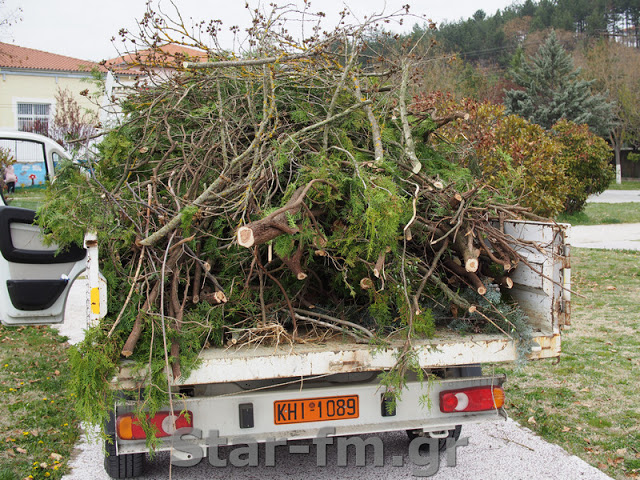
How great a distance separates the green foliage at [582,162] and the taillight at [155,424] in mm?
16866

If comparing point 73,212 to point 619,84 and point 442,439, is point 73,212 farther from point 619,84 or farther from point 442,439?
point 619,84

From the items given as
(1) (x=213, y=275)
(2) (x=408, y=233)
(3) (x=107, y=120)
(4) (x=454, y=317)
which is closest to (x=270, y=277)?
(1) (x=213, y=275)

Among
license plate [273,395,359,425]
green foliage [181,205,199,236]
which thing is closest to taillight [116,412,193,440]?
license plate [273,395,359,425]

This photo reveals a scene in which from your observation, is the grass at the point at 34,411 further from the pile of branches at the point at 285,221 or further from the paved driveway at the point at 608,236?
the paved driveway at the point at 608,236

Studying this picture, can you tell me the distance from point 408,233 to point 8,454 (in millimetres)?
2988

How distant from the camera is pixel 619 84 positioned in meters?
40.9

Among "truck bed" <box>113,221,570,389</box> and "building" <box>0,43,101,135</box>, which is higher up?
"building" <box>0,43,101,135</box>

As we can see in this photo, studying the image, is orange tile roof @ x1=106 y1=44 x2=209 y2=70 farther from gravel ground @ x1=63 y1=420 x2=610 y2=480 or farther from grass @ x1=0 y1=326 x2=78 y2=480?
gravel ground @ x1=63 y1=420 x2=610 y2=480

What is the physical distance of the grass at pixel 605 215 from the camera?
62.4 feet

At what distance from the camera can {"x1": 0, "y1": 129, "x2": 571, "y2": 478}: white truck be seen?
3.13 metres

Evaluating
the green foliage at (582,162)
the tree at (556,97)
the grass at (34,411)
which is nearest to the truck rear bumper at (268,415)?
the grass at (34,411)

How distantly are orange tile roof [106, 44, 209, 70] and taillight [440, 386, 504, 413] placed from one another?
3014 millimetres

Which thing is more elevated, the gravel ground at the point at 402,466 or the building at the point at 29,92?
A: the building at the point at 29,92

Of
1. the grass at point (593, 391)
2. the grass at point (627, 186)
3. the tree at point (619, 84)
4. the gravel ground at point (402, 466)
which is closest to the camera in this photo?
the gravel ground at point (402, 466)
